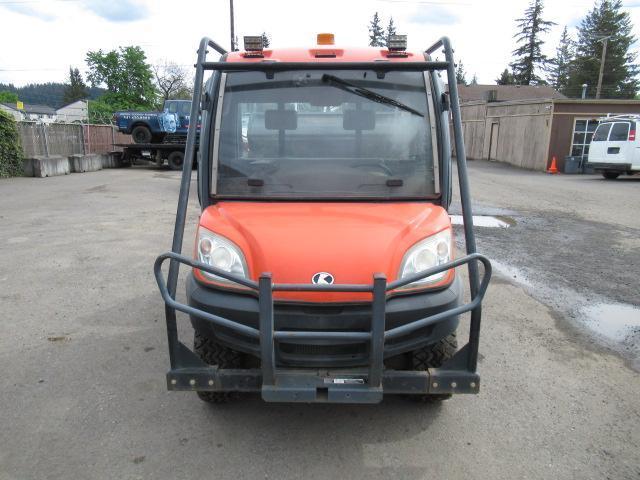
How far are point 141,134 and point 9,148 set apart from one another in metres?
6.74

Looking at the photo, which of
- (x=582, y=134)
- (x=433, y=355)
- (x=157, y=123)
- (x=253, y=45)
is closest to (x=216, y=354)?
(x=433, y=355)

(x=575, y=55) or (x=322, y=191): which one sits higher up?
(x=575, y=55)

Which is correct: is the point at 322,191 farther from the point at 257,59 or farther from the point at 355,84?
the point at 257,59

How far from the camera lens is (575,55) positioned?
63.9 metres

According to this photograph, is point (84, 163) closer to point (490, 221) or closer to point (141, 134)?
point (141, 134)

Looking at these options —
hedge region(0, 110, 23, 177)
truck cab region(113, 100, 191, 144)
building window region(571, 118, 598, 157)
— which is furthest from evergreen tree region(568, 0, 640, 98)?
hedge region(0, 110, 23, 177)

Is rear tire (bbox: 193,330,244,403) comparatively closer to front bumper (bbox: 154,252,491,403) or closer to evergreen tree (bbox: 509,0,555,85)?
front bumper (bbox: 154,252,491,403)

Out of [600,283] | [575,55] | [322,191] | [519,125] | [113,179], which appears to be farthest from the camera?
[575,55]

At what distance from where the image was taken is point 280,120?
11.7 feet

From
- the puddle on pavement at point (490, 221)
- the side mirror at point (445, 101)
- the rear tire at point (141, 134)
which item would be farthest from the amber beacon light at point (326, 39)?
the rear tire at point (141, 134)

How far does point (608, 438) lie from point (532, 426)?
1.39 ft

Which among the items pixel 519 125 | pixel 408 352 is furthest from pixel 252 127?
pixel 519 125

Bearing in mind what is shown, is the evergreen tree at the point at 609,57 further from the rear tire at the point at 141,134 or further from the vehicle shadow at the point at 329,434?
the vehicle shadow at the point at 329,434

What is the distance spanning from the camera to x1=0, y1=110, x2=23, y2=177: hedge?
1648cm
